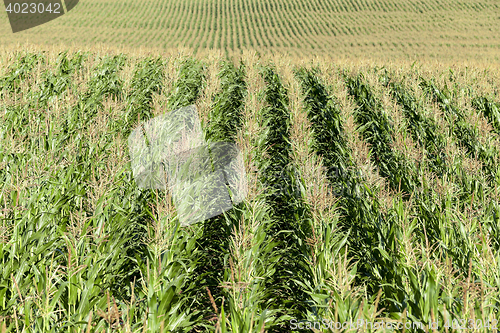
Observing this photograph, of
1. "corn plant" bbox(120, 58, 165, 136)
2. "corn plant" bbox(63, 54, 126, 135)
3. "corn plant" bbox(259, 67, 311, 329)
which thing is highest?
"corn plant" bbox(63, 54, 126, 135)

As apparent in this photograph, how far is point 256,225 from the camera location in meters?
4.01

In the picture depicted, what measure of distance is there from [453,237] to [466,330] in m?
1.89

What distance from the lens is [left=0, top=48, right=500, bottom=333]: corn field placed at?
8.59ft

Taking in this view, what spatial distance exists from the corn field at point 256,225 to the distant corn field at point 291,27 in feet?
77.8

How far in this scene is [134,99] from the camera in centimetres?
883

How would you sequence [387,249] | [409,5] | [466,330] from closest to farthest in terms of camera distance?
[466,330] < [387,249] < [409,5]

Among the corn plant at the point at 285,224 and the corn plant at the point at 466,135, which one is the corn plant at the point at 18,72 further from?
the corn plant at the point at 466,135

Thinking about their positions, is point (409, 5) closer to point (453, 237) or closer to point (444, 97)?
point (444, 97)

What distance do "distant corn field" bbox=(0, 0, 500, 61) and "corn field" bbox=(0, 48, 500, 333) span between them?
23.7 meters

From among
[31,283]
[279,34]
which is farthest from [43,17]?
[31,283]

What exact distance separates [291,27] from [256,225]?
4184 centimetres

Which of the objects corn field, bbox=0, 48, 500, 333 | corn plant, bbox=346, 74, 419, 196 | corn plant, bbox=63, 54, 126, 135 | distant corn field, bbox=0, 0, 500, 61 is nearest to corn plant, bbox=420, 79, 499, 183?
corn field, bbox=0, 48, 500, 333

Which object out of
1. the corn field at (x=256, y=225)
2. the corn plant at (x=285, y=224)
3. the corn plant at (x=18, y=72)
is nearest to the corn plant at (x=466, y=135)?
the corn field at (x=256, y=225)

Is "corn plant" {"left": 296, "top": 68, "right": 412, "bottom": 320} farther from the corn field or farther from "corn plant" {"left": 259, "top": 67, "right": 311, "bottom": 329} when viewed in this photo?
"corn plant" {"left": 259, "top": 67, "right": 311, "bottom": 329}
